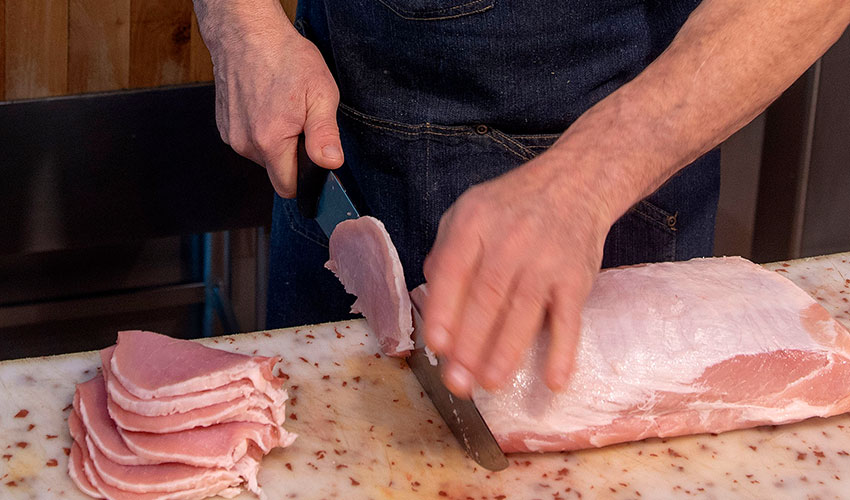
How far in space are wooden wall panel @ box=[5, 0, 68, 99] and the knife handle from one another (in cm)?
107

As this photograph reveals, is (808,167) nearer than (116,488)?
No

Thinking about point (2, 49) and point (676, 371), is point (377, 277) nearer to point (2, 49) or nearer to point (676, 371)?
point (676, 371)

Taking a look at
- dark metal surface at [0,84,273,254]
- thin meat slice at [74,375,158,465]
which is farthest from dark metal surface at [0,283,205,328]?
thin meat slice at [74,375,158,465]

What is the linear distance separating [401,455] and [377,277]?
0.90ft

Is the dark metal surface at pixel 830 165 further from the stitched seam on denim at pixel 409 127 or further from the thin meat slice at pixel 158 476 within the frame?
the thin meat slice at pixel 158 476

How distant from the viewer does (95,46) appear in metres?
2.40

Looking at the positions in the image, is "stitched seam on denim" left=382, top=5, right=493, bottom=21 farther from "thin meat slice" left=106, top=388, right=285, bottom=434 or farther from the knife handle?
"thin meat slice" left=106, top=388, right=285, bottom=434

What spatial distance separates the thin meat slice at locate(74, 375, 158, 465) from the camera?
1237mm

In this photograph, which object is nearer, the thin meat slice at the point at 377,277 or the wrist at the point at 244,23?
the thin meat slice at the point at 377,277

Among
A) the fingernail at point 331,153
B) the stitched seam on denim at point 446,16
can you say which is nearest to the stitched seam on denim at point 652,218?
the stitched seam on denim at point 446,16

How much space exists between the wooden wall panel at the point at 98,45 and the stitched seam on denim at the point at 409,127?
0.93 metres

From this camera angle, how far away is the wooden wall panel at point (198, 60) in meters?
2.47

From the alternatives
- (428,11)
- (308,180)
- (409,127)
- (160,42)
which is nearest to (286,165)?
(308,180)

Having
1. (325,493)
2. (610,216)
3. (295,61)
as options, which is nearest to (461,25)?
(295,61)
